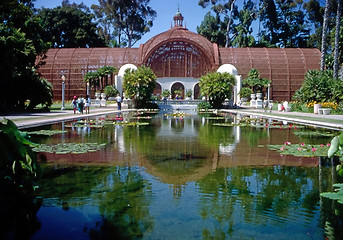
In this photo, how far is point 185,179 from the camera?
5.43 m

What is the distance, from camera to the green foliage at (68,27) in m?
60.8

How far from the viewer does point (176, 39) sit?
50.5 metres

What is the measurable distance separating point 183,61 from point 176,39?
198 inches

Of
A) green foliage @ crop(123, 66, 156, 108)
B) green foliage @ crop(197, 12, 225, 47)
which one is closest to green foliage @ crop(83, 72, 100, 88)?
green foliage @ crop(123, 66, 156, 108)

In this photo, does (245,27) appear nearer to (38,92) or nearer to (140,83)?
(140,83)

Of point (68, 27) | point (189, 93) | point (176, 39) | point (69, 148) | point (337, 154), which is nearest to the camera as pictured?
point (337, 154)

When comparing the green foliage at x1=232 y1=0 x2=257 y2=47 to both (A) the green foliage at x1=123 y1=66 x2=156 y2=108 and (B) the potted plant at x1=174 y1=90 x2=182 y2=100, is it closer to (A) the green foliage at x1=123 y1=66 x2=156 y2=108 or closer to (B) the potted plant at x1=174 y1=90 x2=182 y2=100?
(B) the potted plant at x1=174 y1=90 x2=182 y2=100

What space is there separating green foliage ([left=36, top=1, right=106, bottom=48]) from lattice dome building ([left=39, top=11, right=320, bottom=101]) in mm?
8981

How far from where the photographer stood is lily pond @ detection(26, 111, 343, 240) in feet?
11.2

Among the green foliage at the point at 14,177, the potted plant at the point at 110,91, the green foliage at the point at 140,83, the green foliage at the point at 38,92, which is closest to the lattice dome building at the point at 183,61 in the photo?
the potted plant at the point at 110,91

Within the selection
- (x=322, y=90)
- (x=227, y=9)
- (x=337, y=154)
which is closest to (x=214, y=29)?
(x=227, y=9)

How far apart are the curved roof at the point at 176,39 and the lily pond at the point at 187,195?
145ft

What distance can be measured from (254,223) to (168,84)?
164 ft

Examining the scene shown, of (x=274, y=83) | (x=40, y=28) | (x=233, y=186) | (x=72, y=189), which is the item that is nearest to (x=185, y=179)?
(x=233, y=186)
